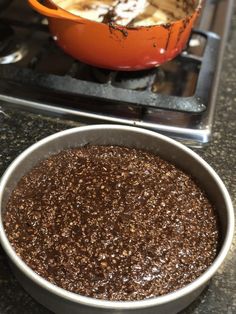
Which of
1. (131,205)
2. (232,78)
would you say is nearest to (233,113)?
(232,78)

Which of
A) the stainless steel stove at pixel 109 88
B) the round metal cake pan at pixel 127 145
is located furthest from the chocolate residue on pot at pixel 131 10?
the round metal cake pan at pixel 127 145

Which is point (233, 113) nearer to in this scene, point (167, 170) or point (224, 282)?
point (167, 170)

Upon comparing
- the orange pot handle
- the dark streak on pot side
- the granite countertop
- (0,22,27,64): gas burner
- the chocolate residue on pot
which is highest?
the orange pot handle

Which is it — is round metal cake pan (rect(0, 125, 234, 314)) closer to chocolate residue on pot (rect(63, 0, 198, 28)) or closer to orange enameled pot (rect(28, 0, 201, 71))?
orange enameled pot (rect(28, 0, 201, 71))

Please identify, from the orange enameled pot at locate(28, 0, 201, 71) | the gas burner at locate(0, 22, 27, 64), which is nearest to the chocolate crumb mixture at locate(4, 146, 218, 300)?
the orange enameled pot at locate(28, 0, 201, 71)

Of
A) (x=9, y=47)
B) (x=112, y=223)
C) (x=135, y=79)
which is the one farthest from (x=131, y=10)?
(x=112, y=223)

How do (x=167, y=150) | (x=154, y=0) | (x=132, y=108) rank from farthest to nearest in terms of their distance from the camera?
(x=154, y=0) → (x=132, y=108) → (x=167, y=150)

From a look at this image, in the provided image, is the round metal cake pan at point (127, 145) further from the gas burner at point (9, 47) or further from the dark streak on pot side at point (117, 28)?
the gas burner at point (9, 47)
